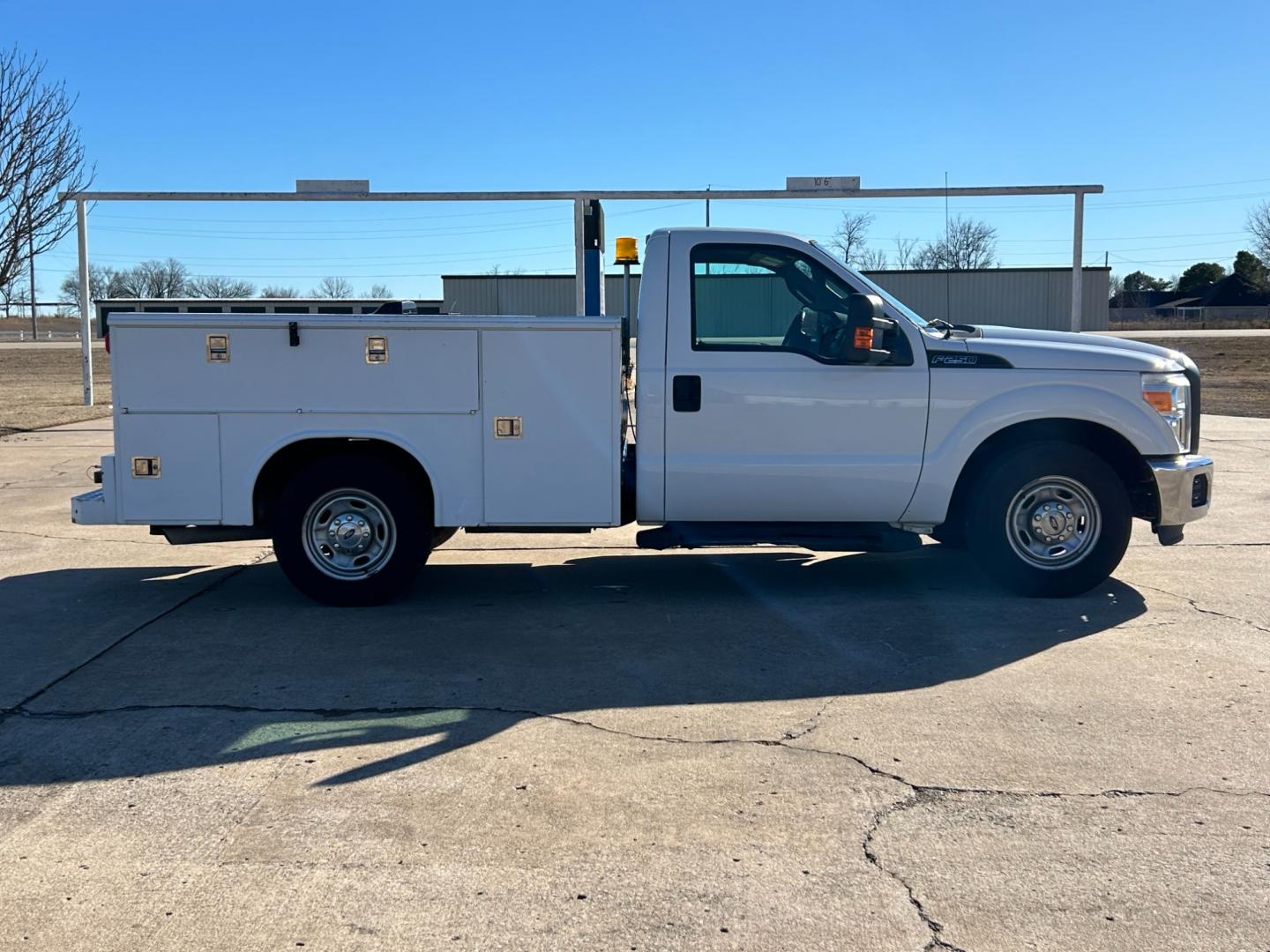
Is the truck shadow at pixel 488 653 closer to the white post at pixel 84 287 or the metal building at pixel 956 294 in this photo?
the metal building at pixel 956 294

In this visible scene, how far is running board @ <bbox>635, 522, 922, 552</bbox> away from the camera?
22.9 feet

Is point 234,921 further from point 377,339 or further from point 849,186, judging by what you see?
point 849,186

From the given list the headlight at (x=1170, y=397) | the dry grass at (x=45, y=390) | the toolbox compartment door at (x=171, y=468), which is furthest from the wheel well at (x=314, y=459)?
the headlight at (x=1170, y=397)

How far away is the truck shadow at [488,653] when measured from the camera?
4879 millimetres

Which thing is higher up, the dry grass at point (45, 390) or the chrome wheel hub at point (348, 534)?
the dry grass at point (45, 390)

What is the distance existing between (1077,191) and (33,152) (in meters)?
15.5

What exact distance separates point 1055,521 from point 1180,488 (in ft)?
2.41

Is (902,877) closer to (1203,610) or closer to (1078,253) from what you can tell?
(1203,610)

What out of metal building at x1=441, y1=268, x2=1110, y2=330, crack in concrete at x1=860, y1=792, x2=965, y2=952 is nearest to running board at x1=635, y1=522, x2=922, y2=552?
crack in concrete at x1=860, y1=792, x2=965, y2=952

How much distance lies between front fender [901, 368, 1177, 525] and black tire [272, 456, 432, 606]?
10.2 feet

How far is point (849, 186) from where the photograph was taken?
54.0 feet

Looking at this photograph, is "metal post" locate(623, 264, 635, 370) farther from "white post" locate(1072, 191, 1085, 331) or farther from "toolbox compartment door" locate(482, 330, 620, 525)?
"white post" locate(1072, 191, 1085, 331)

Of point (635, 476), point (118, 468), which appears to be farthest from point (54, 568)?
point (635, 476)

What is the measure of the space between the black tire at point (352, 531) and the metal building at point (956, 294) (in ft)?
18.9
